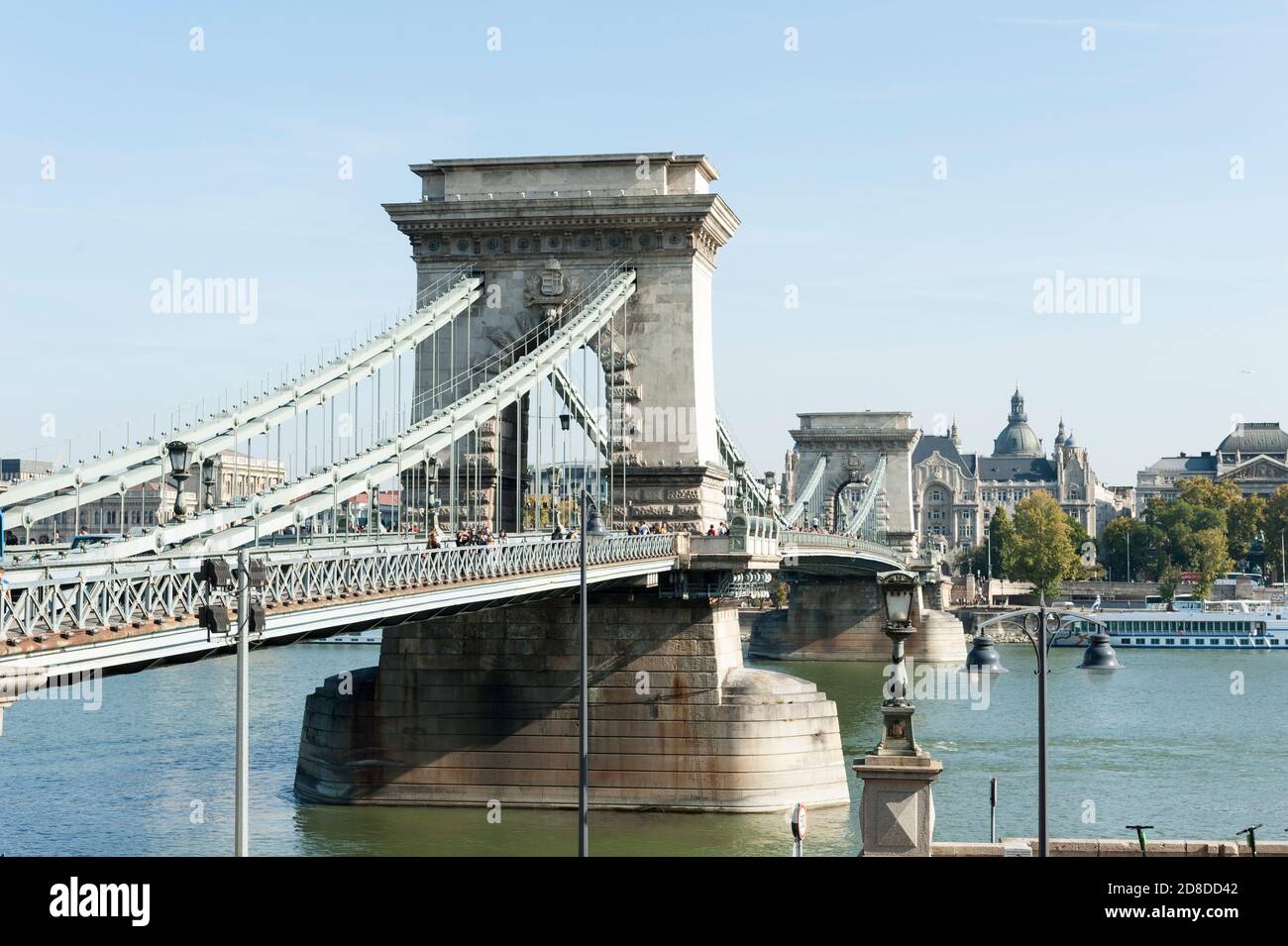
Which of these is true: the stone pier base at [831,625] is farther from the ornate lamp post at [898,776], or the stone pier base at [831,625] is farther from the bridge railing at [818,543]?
the ornate lamp post at [898,776]

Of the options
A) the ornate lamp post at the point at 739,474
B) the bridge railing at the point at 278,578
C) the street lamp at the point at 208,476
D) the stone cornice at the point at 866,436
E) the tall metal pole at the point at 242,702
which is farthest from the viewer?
the stone cornice at the point at 866,436

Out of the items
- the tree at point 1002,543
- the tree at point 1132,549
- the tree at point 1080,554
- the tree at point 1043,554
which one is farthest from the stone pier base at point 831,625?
the tree at point 1132,549

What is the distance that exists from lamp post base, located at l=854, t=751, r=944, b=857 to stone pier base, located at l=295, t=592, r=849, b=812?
21229mm

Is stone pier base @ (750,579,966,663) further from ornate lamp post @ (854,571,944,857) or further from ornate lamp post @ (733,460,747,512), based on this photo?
ornate lamp post @ (854,571,944,857)

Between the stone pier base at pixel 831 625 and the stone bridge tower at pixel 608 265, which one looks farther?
the stone pier base at pixel 831 625

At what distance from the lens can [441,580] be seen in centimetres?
3338

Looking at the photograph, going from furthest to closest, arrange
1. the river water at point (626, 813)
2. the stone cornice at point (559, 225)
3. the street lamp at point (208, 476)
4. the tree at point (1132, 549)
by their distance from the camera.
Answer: the tree at point (1132, 549)
the stone cornice at point (559, 225)
the river water at point (626, 813)
the street lamp at point (208, 476)

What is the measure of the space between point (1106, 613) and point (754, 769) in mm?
92339

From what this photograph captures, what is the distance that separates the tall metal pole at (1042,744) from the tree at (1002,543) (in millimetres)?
144494

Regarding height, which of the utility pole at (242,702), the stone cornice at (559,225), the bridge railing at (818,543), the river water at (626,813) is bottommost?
the river water at (626,813)

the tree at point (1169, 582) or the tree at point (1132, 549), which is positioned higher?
the tree at point (1132, 549)

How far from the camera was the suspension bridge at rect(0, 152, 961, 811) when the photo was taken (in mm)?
31578

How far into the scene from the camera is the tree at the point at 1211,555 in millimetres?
167625

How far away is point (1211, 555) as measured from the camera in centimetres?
16825
